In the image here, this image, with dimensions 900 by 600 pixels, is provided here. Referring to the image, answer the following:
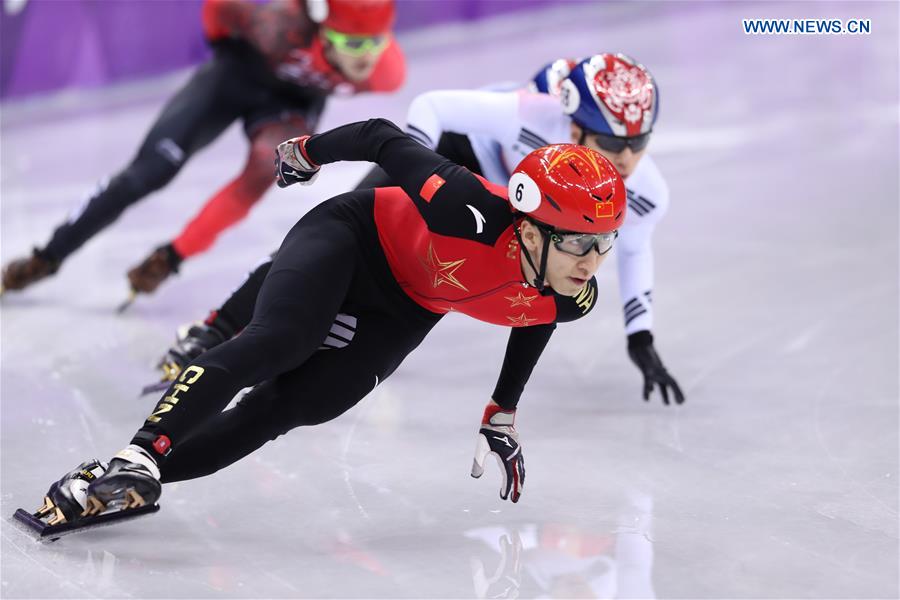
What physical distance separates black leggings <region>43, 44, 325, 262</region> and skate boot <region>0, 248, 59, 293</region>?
4 centimetres

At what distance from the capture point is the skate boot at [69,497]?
3.49 m

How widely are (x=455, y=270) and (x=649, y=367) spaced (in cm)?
146

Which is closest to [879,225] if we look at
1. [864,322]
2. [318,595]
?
[864,322]

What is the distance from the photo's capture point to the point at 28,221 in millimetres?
7023

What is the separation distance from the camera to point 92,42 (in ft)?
30.6

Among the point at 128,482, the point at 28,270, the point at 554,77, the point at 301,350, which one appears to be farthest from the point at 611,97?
the point at 28,270

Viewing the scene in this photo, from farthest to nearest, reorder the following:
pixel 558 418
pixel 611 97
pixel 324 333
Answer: pixel 558 418
pixel 611 97
pixel 324 333

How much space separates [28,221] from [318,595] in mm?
4339

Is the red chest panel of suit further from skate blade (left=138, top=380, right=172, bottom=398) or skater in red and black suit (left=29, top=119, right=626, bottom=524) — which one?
skate blade (left=138, top=380, right=172, bottom=398)

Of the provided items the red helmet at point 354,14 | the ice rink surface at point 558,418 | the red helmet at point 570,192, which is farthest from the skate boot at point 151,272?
A: the red helmet at point 570,192

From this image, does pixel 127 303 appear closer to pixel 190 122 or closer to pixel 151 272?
pixel 151 272

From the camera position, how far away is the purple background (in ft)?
29.0

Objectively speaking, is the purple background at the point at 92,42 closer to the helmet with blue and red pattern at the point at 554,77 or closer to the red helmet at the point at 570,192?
the helmet with blue and red pattern at the point at 554,77

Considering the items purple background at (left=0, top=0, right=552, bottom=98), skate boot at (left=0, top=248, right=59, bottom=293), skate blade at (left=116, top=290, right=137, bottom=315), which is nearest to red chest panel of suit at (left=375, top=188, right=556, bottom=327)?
skate blade at (left=116, top=290, right=137, bottom=315)
